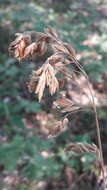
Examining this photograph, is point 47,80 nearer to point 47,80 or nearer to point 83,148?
point 47,80

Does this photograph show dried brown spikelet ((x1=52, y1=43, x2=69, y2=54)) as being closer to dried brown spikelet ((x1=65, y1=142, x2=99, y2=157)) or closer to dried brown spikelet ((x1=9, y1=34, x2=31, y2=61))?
dried brown spikelet ((x1=9, y1=34, x2=31, y2=61))

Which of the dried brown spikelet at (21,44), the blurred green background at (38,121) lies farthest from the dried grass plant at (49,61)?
the blurred green background at (38,121)

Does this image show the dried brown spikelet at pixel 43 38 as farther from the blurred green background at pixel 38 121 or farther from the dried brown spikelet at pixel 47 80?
the blurred green background at pixel 38 121

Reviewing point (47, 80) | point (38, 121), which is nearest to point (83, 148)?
point (47, 80)

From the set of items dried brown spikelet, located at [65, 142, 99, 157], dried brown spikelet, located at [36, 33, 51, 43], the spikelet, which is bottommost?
dried brown spikelet, located at [65, 142, 99, 157]

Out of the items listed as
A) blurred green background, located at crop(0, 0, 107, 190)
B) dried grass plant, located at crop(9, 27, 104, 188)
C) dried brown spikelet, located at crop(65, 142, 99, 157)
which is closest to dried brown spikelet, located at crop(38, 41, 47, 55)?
dried grass plant, located at crop(9, 27, 104, 188)

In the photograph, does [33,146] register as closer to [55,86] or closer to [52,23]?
[52,23]

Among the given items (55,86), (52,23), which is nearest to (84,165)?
(52,23)

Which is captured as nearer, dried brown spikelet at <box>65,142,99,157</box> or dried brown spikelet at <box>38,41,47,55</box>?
dried brown spikelet at <box>38,41,47,55</box>
